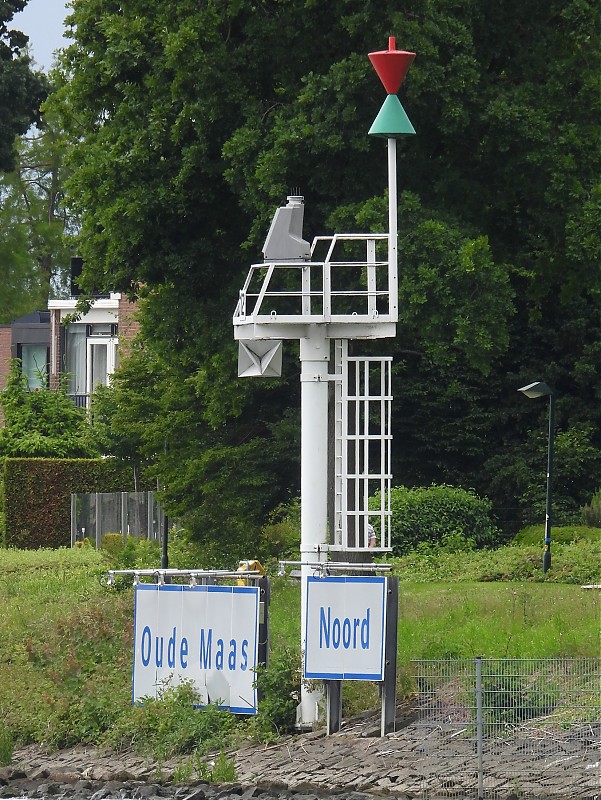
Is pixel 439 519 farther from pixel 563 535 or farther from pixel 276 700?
pixel 276 700

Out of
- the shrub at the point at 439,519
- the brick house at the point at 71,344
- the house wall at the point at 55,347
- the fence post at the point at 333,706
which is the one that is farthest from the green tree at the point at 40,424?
the fence post at the point at 333,706

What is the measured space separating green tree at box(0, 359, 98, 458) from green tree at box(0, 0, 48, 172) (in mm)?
7396

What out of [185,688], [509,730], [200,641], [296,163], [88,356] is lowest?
[509,730]

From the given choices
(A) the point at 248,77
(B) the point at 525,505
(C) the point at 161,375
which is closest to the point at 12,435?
(C) the point at 161,375

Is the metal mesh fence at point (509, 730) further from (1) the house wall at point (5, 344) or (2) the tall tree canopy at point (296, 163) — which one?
(1) the house wall at point (5, 344)

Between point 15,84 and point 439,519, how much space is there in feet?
80.3

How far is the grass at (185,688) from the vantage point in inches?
495

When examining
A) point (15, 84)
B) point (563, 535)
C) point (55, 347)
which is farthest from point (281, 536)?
point (55, 347)

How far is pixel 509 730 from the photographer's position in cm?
1145

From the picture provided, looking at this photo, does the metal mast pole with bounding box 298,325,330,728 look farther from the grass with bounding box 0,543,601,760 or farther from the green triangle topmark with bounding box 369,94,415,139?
the green triangle topmark with bounding box 369,94,415,139

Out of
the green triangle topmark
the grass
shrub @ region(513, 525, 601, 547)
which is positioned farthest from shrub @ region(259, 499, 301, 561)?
the green triangle topmark

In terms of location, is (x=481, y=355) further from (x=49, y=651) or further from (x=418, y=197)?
(x=49, y=651)

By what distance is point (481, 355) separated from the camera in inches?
749

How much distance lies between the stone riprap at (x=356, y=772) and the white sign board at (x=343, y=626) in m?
0.61
